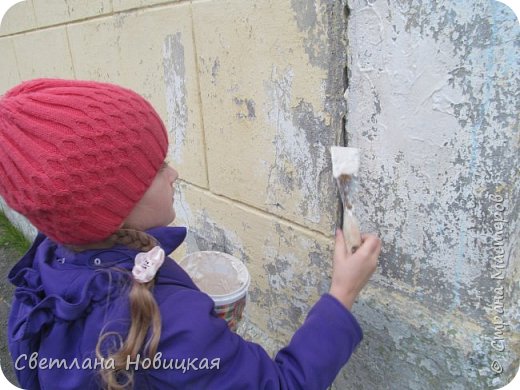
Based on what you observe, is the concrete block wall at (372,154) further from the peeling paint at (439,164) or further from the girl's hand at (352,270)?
the girl's hand at (352,270)

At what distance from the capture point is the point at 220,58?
1769 mm

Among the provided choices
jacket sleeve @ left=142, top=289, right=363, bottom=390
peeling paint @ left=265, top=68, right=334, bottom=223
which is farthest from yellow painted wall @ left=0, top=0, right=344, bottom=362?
jacket sleeve @ left=142, top=289, right=363, bottom=390

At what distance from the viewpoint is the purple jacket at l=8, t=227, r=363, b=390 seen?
3.22ft

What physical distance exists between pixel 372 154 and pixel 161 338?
2.59 ft

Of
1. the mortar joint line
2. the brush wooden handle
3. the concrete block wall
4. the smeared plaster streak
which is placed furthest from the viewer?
the smeared plaster streak

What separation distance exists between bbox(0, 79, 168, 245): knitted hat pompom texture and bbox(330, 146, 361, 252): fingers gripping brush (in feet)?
1.69

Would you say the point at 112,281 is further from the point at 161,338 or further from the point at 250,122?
the point at 250,122

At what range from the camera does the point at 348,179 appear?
1271mm

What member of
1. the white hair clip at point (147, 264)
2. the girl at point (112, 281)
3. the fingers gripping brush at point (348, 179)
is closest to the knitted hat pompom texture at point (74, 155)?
the girl at point (112, 281)

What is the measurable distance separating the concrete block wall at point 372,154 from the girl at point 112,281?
0.79 feet

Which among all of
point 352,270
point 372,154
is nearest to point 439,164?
point 372,154

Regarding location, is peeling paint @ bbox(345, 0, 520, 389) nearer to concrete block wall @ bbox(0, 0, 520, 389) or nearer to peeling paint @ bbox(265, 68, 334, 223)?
concrete block wall @ bbox(0, 0, 520, 389)

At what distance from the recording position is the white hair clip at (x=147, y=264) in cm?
104

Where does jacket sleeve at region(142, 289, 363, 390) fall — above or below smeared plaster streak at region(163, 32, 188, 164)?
below
